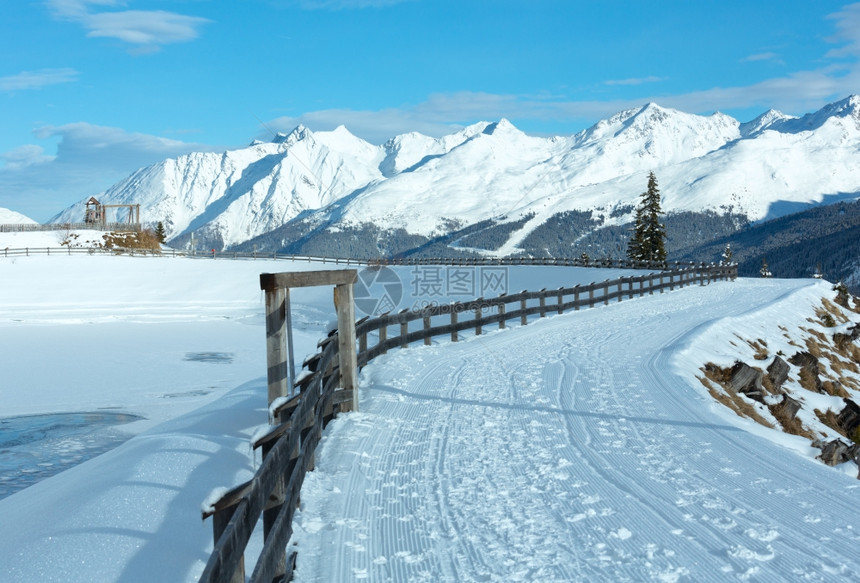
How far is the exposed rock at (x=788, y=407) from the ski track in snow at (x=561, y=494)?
482 cm

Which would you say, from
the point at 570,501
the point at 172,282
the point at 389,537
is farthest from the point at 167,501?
the point at 172,282

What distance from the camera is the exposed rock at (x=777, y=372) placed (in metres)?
18.0

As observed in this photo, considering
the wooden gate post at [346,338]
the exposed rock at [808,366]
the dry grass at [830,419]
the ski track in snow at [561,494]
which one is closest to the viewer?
the ski track in snow at [561,494]

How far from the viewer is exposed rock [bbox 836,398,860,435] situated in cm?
1828

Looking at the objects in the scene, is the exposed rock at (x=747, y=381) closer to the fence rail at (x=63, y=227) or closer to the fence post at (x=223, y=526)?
the fence post at (x=223, y=526)

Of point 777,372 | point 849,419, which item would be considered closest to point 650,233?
point 849,419

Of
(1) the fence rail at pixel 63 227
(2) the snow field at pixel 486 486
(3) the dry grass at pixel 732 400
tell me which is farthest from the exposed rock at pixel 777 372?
(1) the fence rail at pixel 63 227

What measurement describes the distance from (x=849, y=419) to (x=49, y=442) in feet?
58.0

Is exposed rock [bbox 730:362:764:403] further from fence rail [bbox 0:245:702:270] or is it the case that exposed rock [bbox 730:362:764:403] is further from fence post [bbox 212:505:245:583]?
fence rail [bbox 0:245:702:270]

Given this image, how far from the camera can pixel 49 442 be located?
42.0ft

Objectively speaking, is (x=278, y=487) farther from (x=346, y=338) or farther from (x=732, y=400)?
(x=732, y=400)

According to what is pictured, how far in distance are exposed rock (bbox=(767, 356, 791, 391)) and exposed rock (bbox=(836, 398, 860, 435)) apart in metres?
1.58

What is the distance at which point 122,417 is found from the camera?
15.1 m

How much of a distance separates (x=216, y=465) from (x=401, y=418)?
10.2ft
